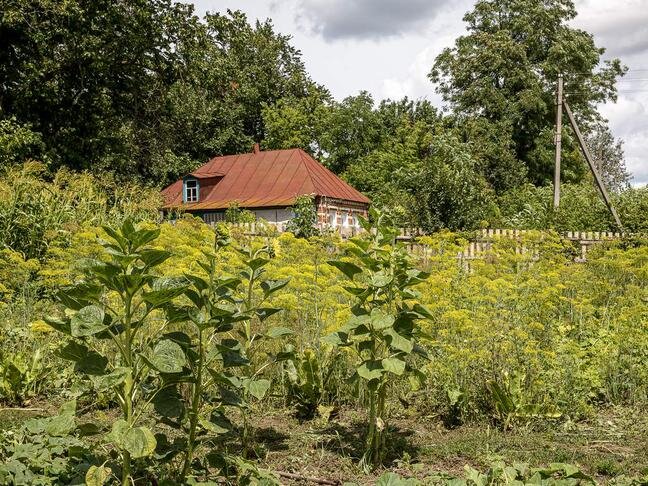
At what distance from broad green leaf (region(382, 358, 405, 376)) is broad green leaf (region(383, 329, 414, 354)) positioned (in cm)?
6

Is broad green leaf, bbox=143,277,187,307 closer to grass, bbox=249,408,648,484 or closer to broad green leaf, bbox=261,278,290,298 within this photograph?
broad green leaf, bbox=261,278,290,298

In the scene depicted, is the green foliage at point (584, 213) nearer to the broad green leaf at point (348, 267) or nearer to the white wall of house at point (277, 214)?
the white wall of house at point (277, 214)

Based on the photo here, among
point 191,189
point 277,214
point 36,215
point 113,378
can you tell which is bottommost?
point 113,378

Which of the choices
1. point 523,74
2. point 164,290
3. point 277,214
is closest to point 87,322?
point 164,290

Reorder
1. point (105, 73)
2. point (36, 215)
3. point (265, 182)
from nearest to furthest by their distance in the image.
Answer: point (36, 215) → point (105, 73) → point (265, 182)

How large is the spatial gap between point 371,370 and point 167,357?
1195 millimetres

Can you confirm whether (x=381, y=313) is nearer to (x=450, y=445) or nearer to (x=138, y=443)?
(x=450, y=445)

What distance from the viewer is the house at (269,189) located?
27.3 m

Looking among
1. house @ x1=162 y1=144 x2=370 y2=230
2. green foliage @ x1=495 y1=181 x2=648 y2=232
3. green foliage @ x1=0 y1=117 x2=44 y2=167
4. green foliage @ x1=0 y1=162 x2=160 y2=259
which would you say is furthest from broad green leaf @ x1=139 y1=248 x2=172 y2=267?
house @ x1=162 y1=144 x2=370 y2=230

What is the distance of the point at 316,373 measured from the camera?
15.1 feet

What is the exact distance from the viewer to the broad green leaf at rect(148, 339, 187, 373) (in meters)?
2.38

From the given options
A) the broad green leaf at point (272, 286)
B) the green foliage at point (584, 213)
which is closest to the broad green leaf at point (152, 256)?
the broad green leaf at point (272, 286)

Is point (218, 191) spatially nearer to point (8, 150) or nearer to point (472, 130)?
point (472, 130)

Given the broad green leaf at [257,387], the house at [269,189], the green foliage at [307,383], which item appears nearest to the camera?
the broad green leaf at [257,387]
